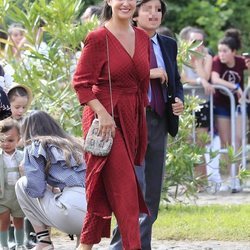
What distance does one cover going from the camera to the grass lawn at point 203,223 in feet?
30.3

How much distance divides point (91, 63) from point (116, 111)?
35 centimetres

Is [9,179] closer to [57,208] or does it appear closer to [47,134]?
[47,134]

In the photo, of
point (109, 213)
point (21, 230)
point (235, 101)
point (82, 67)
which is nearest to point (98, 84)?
point (82, 67)

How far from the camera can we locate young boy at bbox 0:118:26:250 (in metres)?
8.95

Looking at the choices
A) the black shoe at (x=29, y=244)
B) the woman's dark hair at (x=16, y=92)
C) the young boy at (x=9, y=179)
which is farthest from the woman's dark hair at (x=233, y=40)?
the black shoe at (x=29, y=244)

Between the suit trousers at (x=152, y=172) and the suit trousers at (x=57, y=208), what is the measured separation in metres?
0.84

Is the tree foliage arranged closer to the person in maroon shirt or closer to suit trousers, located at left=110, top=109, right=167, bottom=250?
suit trousers, located at left=110, top=109, right=167, bottom=250

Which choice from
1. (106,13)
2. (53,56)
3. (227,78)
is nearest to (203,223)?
(53,56)

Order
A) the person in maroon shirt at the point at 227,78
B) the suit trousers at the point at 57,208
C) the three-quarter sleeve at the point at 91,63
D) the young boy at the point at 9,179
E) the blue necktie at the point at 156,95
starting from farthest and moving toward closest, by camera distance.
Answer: the person in maroon shirt at the point at 227,78 < the young boy at the point at 9,179 < the suit trousers at the point at 57,208 < the blue necktie at the point at 156,95 < the three-quarter sleeve at the point at 91,63

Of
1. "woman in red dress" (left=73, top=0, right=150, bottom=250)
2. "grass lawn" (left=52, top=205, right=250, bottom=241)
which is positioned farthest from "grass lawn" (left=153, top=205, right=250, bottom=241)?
"woman in red dress" (left=73, top=0, right=150, bottom=250)

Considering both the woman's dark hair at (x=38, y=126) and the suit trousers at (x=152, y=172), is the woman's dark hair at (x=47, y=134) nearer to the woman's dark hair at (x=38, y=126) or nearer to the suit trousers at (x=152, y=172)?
the woman's dark hair at (x=38, y=126)

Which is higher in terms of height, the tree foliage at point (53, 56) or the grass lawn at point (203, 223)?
the tree foliage at point (53, 56)

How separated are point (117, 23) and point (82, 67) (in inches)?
14.7

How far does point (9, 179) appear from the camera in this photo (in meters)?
9.01
